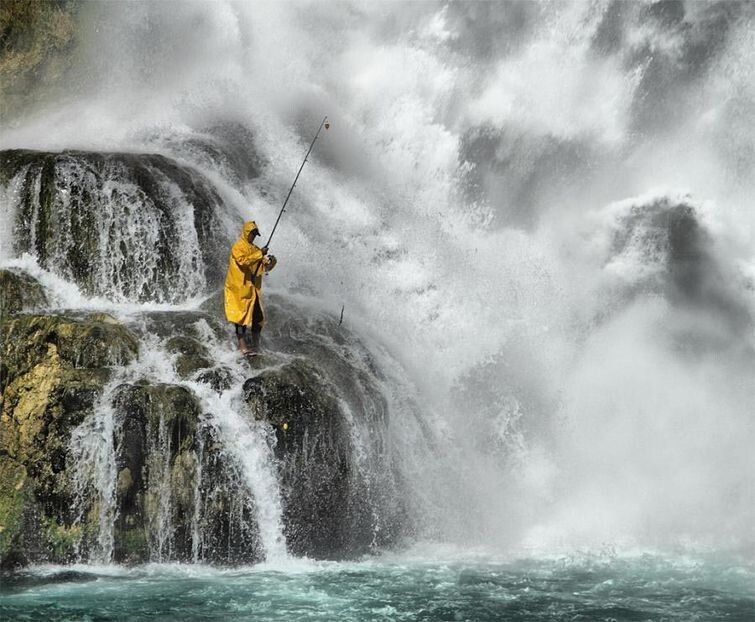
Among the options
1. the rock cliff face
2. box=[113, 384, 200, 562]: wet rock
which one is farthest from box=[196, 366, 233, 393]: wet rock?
box=[113, 384, 200, 562]: wet rock

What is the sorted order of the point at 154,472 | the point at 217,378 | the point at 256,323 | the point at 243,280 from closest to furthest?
the point at 154,472 → the point at 217,378 → the point at 243,280 → the point at 256,323

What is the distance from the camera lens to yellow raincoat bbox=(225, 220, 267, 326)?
9883 millimetres

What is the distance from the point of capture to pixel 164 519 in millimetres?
9141

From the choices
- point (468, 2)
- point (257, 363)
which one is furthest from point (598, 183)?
point (257, 363)

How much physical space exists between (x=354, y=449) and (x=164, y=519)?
93.6 inches

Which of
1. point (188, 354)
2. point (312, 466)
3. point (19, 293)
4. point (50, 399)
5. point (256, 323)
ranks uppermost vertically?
point (19, 293)

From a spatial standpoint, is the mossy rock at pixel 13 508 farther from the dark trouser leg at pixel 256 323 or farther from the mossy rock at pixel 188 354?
the dark trouser leg at pixel 256 323

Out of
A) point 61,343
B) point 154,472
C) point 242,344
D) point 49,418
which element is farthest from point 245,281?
point 49,418

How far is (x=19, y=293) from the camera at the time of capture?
35.4 feet

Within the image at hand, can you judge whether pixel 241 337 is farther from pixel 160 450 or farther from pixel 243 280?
pixel 160 450

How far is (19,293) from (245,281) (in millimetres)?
2943

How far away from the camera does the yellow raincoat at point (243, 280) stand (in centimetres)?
988

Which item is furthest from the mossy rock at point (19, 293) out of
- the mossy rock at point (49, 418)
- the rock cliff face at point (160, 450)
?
the mossy rock at point (49, 418)

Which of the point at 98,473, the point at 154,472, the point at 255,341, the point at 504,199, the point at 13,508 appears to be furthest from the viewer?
the point at 504,199
